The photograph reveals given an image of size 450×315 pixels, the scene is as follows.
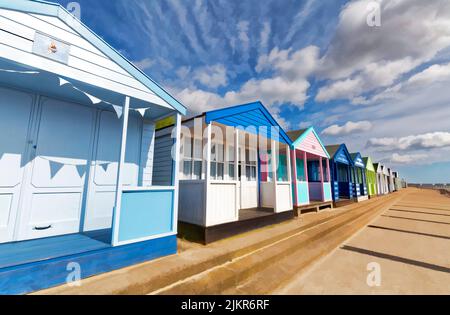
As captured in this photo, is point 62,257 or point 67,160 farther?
point 67,160

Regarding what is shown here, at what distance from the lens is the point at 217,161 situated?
22.7 feet

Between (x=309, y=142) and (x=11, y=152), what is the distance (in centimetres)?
991

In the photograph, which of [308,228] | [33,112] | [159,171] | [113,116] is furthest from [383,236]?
[33,112]

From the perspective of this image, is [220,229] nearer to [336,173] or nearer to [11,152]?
[11,152]

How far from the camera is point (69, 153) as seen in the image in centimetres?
371

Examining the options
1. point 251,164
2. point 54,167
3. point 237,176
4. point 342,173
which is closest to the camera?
point 54,167

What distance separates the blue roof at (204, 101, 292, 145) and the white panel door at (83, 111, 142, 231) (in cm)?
204

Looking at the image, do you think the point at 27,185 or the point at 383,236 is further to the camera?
the point at 383,236

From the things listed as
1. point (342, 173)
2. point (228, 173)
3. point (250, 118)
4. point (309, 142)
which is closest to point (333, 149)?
point (309, 142)

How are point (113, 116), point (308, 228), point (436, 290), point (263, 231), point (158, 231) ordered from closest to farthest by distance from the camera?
1. point (436, 290)
2. point (158, 231)
3. point (113, 116)
4. point (263, 231)
5. point (308, 228)

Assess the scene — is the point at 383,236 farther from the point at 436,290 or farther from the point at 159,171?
the point at 159,171

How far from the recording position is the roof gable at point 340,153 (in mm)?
11889

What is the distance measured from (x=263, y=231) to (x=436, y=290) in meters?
3.38

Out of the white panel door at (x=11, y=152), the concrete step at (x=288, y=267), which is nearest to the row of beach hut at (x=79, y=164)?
the white panel door at (x=11, y=152)
